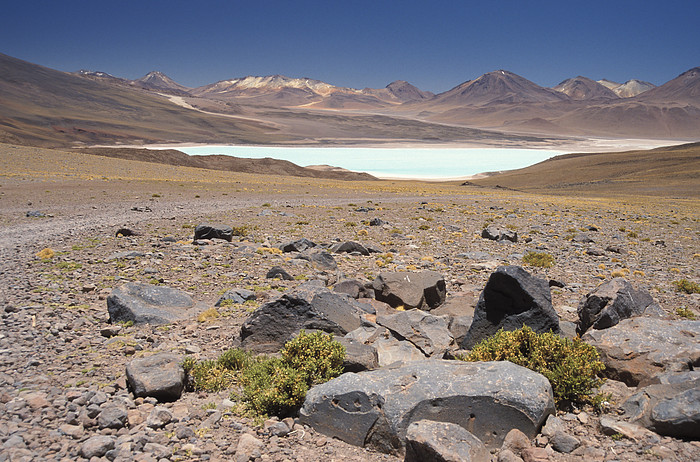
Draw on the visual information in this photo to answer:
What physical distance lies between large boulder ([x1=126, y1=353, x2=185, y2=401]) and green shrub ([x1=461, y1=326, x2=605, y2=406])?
3440 millimetres

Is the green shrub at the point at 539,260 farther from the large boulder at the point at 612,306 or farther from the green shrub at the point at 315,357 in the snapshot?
the green shrub at the point at 315,357

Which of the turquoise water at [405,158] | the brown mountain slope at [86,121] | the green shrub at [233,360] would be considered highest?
the brown mountain slope at [86,121]

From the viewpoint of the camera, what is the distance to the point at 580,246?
16.4m

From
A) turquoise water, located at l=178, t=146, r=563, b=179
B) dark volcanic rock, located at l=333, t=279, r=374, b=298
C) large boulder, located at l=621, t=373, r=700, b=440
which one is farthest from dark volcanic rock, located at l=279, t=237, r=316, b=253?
turquoise water, located at l=178, t=146, r=563, b=179

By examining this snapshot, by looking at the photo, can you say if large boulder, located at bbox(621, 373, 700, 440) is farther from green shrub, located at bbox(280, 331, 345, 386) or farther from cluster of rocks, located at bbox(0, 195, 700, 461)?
green shrub, located at bbox(280, 331, 345, 386)

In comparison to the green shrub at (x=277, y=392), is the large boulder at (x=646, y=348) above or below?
above

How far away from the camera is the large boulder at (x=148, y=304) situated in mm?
7117

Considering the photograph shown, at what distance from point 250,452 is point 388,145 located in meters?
194

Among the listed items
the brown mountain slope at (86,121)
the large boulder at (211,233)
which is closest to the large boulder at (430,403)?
the large boulder at (211,233)

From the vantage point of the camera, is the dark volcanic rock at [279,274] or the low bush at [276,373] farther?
the dark volcanic rock at [279,274]

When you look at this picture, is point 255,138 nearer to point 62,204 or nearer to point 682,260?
point 62,204

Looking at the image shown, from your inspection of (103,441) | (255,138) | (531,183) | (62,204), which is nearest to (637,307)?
(103,441)

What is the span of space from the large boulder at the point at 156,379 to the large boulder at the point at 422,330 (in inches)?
124

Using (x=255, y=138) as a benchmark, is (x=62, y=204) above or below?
below
